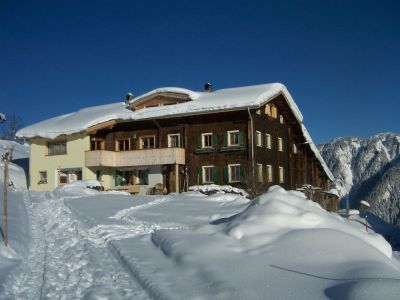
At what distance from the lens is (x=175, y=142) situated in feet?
93.4

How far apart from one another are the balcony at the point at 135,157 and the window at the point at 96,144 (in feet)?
4.00

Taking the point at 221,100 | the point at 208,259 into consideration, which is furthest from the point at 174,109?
the point at 208,259

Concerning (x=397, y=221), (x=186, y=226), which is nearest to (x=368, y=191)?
(x=397, y=221)

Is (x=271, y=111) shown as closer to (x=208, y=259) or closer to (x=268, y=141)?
(x=268, y=141)

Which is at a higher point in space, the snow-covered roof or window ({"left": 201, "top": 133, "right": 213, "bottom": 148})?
the snow-covered roof

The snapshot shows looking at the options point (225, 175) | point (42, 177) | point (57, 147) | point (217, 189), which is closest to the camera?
point (217, 189)

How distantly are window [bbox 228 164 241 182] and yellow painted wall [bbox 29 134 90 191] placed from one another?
29.7 ft

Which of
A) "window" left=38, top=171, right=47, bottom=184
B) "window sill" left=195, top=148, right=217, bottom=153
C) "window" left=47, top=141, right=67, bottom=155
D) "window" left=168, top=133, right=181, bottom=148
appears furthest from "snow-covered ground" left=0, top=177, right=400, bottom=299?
"window" left=38, top=171, right=47, bottom=184

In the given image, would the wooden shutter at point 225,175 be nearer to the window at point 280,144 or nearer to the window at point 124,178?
the window at point 280,144

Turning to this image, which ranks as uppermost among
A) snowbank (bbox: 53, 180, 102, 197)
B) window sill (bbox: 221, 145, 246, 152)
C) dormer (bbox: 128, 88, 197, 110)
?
dormer (bbox: 128, 88, 197, 110)

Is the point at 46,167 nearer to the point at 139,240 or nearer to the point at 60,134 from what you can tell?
the point at 60,134

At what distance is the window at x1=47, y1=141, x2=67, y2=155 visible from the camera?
30.2 meters

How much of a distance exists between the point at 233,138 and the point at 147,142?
5.93 metres

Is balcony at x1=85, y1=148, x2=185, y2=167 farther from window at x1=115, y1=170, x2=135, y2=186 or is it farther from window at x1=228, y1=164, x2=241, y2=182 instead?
window at x1=228, y1=164, x2=241, y2=182
